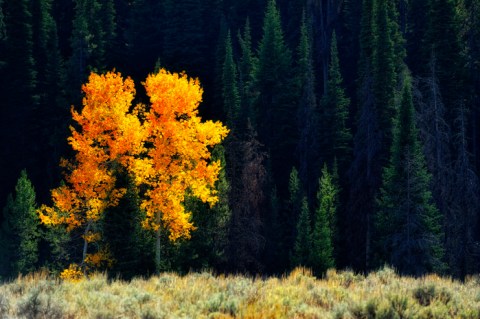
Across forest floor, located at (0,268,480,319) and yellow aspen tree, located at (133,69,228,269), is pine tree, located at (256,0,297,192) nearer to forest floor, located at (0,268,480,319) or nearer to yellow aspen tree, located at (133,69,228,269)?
yellow aspen tree, located at (133,69,228,269)

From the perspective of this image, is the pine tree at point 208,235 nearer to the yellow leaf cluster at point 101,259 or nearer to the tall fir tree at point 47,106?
the yellow leaf cluster at point 101,259

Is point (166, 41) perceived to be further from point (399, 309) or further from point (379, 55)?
point (399, 309)

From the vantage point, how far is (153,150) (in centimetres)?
2417

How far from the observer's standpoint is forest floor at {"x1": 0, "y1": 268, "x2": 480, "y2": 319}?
9.43 m

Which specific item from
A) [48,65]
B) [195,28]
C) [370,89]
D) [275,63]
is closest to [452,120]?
[370,89]

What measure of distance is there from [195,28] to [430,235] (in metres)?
43.4

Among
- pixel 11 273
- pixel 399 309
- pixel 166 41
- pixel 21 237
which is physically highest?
pixel 166 41

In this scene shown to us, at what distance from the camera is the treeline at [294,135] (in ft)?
116

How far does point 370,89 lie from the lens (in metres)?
45.6

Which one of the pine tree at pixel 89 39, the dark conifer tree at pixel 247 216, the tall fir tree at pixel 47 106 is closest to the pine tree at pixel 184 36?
the pine tree at pixel 89 39

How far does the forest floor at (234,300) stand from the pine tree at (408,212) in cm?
2216

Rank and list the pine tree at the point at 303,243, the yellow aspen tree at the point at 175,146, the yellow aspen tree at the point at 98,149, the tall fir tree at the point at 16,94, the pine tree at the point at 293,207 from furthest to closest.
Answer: the tall fir tree at the point at 16,94 → the pine tree at the point at 293,207 → the pine tree at the point at 303,243 → the yellow aspen tree at the point at 98,149 → the yellow aspen tree at the point at 175,146

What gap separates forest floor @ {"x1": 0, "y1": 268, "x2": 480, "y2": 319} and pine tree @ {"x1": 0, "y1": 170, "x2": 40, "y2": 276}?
33.6 meters

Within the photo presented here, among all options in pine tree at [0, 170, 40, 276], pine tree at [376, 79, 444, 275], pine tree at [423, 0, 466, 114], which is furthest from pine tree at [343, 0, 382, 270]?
pine tree at [0, 170, 40, 276]
